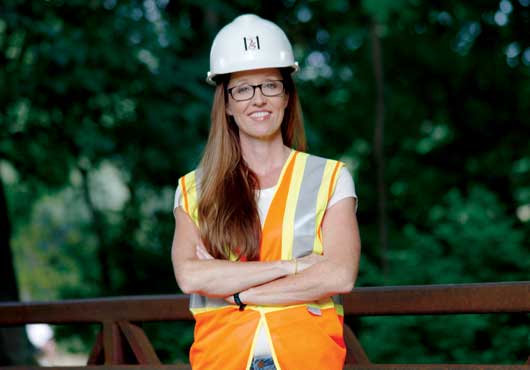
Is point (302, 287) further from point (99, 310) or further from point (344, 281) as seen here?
point (99, 310)

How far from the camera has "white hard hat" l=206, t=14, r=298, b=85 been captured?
94.9 inches

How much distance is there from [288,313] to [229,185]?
1.35 feet

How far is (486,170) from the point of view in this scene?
11.0 metres

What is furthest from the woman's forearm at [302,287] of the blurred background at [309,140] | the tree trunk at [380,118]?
the tree trunk at [380,118]

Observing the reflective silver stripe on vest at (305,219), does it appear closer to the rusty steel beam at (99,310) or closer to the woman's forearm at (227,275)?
the woman's forearm at (227,275)

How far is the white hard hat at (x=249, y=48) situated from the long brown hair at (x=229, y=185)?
0.23ft

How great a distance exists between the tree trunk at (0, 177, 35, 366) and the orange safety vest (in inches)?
Answer: 147

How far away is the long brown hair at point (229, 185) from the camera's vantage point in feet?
7.60

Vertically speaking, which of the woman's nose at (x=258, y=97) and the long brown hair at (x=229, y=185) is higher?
the woman's nose at (x=258, y=97)

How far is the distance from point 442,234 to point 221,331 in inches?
203

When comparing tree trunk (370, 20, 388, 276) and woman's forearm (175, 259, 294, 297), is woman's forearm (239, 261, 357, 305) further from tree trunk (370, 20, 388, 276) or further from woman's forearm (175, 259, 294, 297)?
tree trunk (370, 20, 388, 276)

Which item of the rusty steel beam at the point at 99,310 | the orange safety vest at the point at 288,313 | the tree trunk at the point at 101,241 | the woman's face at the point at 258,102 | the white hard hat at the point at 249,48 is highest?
the white hard hat at the point at 249,48

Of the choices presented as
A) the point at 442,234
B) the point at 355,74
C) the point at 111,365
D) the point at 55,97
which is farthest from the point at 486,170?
the point at 111,365

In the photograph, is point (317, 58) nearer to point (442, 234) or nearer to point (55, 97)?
point (442, 234)
